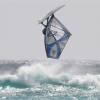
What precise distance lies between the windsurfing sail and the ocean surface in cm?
1722

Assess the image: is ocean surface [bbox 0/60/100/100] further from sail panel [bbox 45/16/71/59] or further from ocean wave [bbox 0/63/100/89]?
sail panel [bbox 45/16/71/59]

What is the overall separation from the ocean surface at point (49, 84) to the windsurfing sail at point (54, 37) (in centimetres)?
1722

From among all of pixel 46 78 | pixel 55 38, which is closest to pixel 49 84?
pixel 46 78

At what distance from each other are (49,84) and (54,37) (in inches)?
1567

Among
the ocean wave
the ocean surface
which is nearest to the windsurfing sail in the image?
the ocean surface

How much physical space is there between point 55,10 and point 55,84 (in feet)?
140

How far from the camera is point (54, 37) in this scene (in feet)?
209

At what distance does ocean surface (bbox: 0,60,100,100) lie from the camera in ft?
274

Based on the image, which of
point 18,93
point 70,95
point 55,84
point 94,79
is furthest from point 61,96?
point 94,79

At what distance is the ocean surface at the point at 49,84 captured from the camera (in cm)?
8344

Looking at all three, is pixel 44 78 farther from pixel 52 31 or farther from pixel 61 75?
pixel 52 31

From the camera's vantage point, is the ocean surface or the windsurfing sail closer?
the windsurfing sail

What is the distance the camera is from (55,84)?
341 feet

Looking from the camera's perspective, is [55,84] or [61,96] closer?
[61,96]
